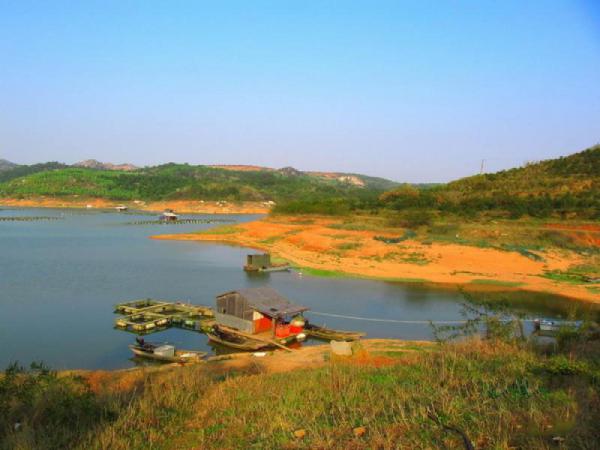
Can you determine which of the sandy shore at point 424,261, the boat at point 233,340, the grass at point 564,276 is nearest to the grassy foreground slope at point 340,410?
the boat at point 233,340

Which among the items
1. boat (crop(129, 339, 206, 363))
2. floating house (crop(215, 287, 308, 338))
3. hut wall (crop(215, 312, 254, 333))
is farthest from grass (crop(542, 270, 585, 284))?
boat (crop(129, 339, 206, 363))

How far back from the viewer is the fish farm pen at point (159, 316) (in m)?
21.9

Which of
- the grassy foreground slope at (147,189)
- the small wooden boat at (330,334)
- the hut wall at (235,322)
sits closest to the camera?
the small wooden boat at (330,334)

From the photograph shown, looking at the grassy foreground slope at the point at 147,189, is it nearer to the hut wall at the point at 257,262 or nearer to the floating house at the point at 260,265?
the floating house at the point at 260,265

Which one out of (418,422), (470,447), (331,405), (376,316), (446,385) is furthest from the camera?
(376,316)

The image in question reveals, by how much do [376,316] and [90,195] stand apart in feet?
401

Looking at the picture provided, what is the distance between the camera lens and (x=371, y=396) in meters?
8.05

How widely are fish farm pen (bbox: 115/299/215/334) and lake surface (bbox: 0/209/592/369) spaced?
52 centimetres

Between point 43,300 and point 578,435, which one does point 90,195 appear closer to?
point 43,300

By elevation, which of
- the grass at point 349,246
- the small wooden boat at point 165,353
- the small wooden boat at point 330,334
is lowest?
the small wooden boat at point 165,353

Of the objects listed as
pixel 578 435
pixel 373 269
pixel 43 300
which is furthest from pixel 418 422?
pixel 373 269

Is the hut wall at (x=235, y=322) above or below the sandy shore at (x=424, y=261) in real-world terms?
below

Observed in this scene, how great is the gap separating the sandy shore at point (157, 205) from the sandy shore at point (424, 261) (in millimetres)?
68174

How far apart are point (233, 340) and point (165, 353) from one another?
3.14 m
